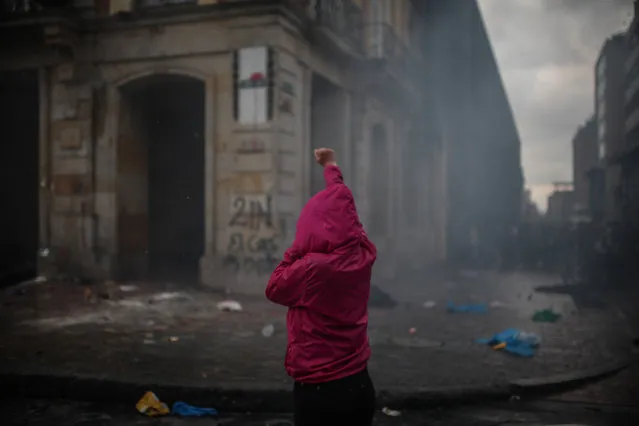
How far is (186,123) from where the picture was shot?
13.5m

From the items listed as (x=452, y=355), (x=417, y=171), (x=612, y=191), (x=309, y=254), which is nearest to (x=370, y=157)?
(x=417, y=171)

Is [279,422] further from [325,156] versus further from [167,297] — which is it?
[167,297]

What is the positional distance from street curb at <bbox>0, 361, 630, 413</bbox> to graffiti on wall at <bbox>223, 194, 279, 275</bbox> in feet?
18.4

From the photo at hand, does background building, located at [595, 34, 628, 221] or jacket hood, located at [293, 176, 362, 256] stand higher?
background building, located at [595, 34, 628, 221]

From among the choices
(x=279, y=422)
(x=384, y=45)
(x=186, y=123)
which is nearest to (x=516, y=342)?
(x=279, y=422)

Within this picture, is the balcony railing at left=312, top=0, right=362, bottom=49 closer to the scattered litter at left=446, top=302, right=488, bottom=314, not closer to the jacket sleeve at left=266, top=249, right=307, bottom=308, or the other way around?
the scattered litter at left=446, top=302, right=488, bottom=314

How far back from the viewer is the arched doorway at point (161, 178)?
39.4ft

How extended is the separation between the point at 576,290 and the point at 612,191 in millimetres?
25569

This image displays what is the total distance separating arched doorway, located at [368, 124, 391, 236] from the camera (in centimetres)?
1611

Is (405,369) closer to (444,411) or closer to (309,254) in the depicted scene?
(444,411)

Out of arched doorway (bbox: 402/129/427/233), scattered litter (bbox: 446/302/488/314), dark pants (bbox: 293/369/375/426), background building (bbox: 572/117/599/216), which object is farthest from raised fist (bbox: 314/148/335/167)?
background building (bbox: 572/117/599/216)

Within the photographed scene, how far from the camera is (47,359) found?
5.63m

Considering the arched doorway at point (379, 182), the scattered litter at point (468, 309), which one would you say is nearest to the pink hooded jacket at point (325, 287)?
the scattered litter at point (468, 309)

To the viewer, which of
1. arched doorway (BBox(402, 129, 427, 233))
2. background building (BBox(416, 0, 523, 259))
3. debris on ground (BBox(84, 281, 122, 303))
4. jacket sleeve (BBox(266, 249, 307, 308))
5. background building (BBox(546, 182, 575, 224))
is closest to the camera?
jacket sleeve (BBox(266, 249, 307, 308))
